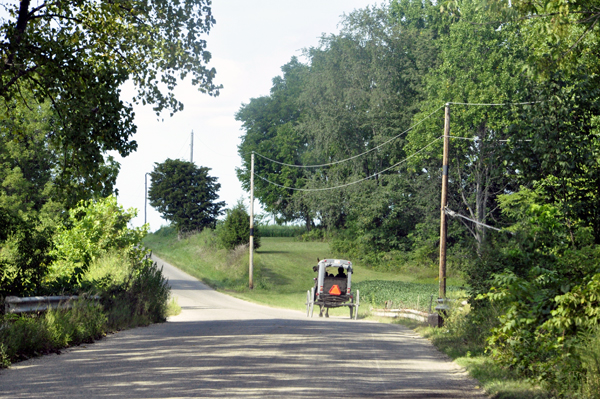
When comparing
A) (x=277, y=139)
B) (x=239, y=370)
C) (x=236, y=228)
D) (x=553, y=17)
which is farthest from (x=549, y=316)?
(x=277, y=139)

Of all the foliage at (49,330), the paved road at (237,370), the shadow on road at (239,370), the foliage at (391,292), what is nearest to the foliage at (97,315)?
the foliage at (49,330)

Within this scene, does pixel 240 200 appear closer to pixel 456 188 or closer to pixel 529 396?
pixel 456 188

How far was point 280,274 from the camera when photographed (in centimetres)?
5134

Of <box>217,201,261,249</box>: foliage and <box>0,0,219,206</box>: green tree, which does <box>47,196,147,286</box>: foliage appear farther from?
<box>217,201,261,249</box>: foliage

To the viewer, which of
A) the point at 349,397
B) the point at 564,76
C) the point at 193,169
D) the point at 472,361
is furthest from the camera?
the point at 193,169

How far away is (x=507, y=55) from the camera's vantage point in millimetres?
43062

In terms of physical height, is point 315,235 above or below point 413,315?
above

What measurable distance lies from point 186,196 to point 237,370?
6864cm

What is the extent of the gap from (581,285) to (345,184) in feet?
155

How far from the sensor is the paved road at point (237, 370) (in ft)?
23.5

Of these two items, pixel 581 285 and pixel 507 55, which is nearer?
pixel 581 285

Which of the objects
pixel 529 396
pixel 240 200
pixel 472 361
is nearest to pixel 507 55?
pixel 240 200

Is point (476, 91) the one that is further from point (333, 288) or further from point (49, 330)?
point (49, 330)

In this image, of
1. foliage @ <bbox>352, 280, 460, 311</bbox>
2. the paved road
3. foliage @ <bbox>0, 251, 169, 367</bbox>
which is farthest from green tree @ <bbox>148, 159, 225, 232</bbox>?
the paved road
